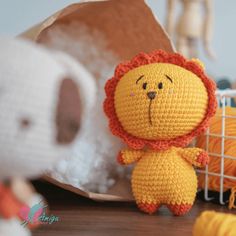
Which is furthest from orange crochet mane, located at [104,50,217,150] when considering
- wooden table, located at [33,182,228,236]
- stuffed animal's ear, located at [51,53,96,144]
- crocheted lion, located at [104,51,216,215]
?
stuffed animal's ear, located at [51,53,96,144]

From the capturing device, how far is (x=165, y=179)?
0.65m

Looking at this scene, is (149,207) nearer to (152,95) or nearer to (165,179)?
(165,179)

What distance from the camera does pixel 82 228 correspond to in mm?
580

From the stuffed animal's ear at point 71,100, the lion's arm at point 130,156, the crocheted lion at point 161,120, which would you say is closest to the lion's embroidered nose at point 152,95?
the crocheted lion at point 161,120

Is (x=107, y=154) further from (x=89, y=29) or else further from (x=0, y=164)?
(x=0, y=164)

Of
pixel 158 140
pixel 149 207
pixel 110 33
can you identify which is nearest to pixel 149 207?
pixel 149 207

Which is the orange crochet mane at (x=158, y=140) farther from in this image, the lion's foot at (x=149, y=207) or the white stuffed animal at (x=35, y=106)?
the white stuffed animal at (x=35, y=106)

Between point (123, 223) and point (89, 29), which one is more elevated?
point (89, 29)

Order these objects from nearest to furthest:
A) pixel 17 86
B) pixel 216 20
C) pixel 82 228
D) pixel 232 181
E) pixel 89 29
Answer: pixel 17 86 → pixel 82 228 → pixel 232 181 → pixel 89 29 → pixel 216 20

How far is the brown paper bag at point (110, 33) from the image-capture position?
0.77m

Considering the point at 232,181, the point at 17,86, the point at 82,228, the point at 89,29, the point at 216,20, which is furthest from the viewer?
the point at 216,20

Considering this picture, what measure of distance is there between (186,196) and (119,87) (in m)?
0.19

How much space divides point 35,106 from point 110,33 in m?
0.54

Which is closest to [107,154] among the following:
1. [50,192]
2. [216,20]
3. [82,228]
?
[50,192]
